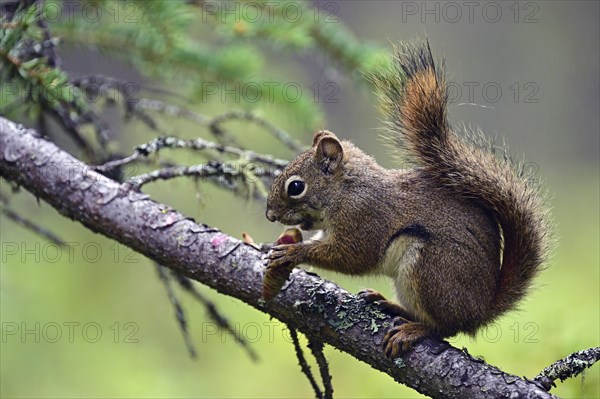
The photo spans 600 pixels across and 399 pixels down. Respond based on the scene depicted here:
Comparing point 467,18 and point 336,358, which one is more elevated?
point 467,18

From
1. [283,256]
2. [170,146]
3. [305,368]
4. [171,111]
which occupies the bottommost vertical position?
[305,368]

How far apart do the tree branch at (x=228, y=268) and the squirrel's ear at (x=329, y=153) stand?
1.26 feet

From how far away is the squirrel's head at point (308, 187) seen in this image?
6.30 ft

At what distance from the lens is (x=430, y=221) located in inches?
69.1

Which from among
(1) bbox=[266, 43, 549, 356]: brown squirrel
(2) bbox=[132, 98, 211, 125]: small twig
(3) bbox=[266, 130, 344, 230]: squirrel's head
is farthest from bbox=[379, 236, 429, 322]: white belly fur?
(2) bbox=[132, 98, 211, 125]: small twig

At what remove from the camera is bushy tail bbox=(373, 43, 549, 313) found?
1711 mm

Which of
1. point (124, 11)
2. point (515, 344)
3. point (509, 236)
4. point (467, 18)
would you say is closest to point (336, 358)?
point (515, 344)

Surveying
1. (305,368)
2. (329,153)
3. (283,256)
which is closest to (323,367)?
(305,368)

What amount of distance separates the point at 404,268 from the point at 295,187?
385mm

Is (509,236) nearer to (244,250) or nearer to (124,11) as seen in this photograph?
(244,250)

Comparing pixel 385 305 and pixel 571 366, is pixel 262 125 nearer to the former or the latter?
pixel 385 305

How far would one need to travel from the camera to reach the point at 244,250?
5.53 ft

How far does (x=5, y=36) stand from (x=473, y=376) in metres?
1.28

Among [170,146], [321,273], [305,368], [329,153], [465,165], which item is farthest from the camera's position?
[321,273]
